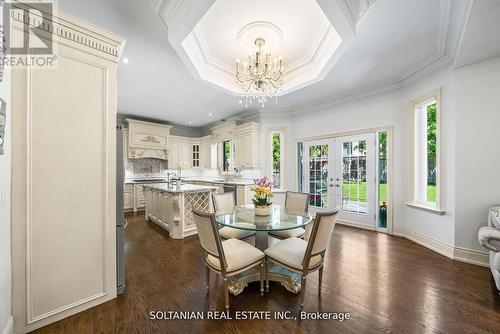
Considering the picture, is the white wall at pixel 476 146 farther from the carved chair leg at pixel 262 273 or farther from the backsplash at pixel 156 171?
the backsplash at pixel 156 171

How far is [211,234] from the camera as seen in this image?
5.63 feet

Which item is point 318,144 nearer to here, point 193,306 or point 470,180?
point 470,180

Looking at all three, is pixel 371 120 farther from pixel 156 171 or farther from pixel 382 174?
pixel 156 171

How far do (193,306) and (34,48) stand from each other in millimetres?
2511

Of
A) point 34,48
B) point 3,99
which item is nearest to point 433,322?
point 3,99

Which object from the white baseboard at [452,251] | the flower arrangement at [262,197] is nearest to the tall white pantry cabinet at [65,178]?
the flower arrangement at [262,197]

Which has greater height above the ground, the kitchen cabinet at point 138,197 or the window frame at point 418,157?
the window frame at point 418,157

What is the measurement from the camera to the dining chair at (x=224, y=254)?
5.57 feet

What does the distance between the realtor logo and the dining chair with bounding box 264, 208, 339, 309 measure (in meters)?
2.57

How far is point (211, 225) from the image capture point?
1.67m

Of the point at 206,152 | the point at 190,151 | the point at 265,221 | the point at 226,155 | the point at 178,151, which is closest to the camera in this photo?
the point at 265,221

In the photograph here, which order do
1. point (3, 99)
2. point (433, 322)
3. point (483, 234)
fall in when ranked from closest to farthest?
1. point (3, 99)
2. point (433, 322)
3. point (483, 234)

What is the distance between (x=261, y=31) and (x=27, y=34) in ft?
6.88

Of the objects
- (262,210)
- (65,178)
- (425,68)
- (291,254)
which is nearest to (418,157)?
(425,68)
